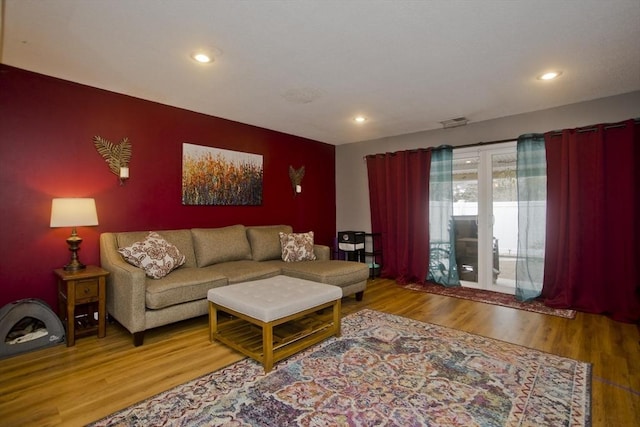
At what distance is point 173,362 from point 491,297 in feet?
12.3

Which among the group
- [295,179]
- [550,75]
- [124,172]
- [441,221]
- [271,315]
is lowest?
[271,315]

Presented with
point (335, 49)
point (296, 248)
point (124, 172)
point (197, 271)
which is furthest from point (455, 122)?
point (124, 172)

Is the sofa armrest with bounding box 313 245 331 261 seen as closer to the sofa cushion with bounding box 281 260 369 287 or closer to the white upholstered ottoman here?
the sofa cushion with bounding box 281 260 369 287

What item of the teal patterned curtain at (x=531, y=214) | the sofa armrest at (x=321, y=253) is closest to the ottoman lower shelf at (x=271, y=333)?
the sofa armrest at (x=321, y=253)

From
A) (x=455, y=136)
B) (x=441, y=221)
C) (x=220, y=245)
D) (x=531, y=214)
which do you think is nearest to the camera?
(x=220, y=245)

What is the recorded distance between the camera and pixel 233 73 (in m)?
2.86

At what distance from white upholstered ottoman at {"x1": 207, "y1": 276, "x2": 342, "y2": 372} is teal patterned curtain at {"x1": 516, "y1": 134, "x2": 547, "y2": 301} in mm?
2661

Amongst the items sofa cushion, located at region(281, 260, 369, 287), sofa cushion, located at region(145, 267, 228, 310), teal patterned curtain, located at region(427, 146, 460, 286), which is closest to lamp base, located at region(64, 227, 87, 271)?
sofa cushion, located at region(145, 267, 228, 310)

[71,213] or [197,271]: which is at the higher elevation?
[71,213]

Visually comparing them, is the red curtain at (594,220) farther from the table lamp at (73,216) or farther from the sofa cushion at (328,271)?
the table lamp at (73,216)

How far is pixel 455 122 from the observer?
4.45 metres

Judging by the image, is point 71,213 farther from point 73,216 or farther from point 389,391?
point 389,391

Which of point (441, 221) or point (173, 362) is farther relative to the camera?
point (441, 221)

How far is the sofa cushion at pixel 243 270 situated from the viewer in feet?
10.9
